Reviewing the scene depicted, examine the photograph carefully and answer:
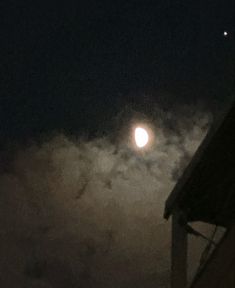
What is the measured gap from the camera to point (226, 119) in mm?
6680

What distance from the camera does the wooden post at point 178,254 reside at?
753cm

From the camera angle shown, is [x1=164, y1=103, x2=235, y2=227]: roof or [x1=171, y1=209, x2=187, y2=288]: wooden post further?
[x1=171, y1=209, x2=187, y2=288]: wooden post

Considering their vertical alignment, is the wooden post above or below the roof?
below

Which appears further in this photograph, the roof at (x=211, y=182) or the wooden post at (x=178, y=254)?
the wooden post at (x=178, y=254)

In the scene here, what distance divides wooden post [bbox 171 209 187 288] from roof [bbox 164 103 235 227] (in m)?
0.17

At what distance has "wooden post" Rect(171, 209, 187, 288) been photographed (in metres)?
7.53

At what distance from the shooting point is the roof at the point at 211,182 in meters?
7.10

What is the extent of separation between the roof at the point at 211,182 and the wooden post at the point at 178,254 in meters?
0.17

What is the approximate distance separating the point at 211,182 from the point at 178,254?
0.95 m

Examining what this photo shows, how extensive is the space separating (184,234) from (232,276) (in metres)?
2.05

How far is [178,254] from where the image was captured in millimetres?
7680

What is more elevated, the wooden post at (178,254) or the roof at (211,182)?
the roof at (211,182)

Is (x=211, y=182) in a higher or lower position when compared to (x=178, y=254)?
higher

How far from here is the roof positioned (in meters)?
7.10
